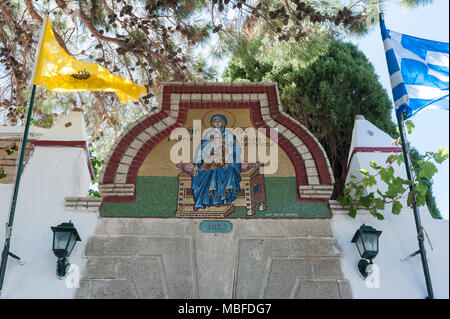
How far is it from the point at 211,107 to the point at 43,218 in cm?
261

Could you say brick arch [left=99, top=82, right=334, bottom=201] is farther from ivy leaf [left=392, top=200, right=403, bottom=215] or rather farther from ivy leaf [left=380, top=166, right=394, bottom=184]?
ivy leaf [left=392, top=200, right=403, bottom=215]

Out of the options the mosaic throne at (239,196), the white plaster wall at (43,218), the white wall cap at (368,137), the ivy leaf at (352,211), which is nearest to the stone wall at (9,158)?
the white plaster wall at (43,218)

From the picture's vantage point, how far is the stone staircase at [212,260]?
5168 millimetres

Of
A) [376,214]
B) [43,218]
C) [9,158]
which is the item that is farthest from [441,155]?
[9,158]

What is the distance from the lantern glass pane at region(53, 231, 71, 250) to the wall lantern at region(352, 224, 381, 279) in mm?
3234

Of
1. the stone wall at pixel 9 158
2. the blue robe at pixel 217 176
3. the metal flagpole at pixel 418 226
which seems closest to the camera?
the metal flagpole at pixel 418 226

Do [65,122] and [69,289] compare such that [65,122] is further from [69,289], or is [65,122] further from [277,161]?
[277,161]

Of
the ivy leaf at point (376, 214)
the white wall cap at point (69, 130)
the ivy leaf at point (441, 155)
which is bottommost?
the ivy leaf at point (376, 214)

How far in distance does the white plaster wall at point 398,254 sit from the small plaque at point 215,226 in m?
1.27

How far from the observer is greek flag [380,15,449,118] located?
5.84 metres

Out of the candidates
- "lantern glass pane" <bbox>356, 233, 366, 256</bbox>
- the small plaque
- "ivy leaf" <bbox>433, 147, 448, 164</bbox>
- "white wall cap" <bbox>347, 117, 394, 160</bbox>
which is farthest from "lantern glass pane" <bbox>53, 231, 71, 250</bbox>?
"ivy leaf" <bbox>433, 147, 448, 164</bbox>

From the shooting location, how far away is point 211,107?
661 cm

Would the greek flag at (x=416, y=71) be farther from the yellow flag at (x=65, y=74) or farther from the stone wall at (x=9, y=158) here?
the stone wall at (x=9, y=158)

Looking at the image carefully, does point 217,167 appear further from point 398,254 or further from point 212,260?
point 398,254
